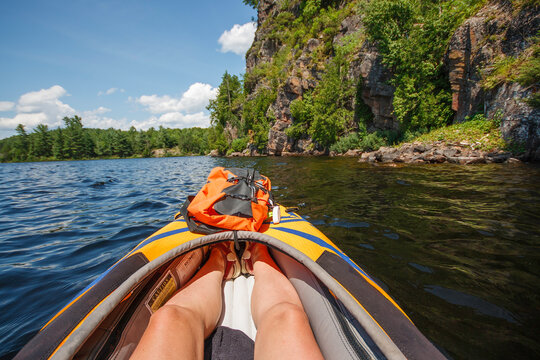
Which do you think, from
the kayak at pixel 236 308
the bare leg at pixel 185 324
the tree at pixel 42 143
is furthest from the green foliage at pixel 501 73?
the tree at pixel 42 143

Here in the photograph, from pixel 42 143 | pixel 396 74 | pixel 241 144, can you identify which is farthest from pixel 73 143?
pixel 396 74

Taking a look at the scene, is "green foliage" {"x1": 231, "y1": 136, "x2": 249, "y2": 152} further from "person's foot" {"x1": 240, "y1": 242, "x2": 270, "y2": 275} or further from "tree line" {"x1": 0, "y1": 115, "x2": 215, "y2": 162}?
"person's foot" {"x1": 240, "y1": 242, "x2": 270, "y2": 275}

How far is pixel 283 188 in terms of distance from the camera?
621 centimetres

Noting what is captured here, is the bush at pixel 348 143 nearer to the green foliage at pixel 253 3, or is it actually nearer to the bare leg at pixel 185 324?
the bare leg at pixel 185 324

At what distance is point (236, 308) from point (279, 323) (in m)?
0.58

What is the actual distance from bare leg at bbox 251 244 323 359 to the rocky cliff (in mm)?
10400

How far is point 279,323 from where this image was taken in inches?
40.6

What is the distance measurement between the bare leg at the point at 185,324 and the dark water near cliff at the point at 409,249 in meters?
1.28

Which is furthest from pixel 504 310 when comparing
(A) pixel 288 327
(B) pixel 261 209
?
(B) pixel 261 209

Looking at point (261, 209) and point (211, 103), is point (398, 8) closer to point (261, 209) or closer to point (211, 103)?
point (261, 209)

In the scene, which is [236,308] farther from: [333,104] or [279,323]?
[333,104]

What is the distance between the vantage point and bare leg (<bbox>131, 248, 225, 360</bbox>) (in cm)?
88

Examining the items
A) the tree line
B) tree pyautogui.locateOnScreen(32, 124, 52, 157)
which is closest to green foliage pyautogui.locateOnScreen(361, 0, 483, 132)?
the tree line

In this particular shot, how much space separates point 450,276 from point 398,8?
17.0 meters
